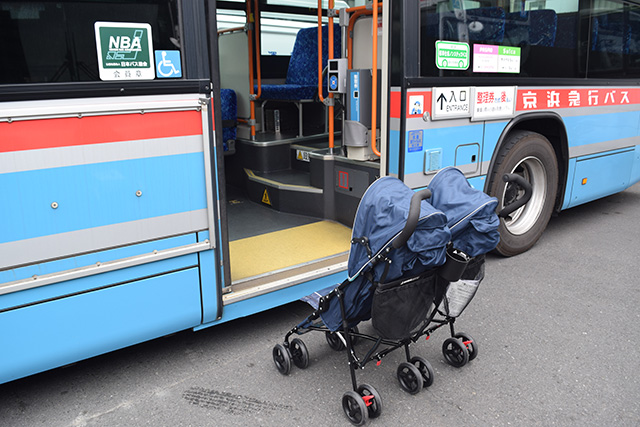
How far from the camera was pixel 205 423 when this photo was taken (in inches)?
101

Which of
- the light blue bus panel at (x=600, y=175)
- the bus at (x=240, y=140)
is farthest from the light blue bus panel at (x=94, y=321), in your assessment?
the light blue bus panel at (x=600, y=175)

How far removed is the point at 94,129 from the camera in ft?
7.76

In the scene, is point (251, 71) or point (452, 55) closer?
point (452, 55)

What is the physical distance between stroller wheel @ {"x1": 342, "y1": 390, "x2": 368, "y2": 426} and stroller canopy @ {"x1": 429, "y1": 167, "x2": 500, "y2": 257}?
0.85m

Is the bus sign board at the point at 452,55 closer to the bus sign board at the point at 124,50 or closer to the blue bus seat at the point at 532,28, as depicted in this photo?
the blue bus seat at the point at 532,28

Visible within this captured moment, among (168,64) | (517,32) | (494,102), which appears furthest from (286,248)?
(517,32)

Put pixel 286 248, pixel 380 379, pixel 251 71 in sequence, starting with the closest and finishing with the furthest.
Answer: pixel 380 379, pixel 286 248, pixel 251 71

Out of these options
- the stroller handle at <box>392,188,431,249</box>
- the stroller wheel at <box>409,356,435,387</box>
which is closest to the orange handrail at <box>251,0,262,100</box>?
the stroller wheel at <box>409,356,435,387</box>

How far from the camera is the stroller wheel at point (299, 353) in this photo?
9.63 ft

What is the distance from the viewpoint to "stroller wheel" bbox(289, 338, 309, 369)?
2.94 metres

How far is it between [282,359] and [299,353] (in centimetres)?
10

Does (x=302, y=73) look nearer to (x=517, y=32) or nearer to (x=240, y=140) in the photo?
(x=240, y=140)

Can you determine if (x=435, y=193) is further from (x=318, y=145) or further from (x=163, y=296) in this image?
(x=318, y=145)

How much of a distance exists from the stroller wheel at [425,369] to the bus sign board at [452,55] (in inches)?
75.5
